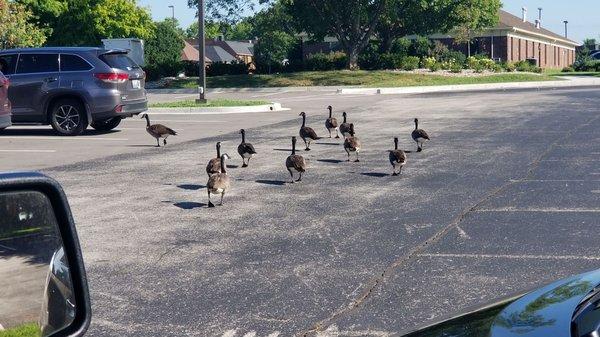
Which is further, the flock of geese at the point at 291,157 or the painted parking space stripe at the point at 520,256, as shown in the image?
the flock of geese at the point at 291,157

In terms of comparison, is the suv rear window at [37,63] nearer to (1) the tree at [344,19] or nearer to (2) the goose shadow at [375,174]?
(2) the goose shadow at [375,174]

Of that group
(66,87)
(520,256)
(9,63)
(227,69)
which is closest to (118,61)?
(66,87)

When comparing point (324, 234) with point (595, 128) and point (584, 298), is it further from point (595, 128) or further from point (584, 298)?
point (595, 128)

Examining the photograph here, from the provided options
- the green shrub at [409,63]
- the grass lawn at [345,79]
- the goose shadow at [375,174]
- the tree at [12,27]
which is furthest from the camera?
the green shrub at [409,63]

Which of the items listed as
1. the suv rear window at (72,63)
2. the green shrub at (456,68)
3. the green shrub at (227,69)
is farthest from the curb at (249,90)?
the suv rear window at (72,63)

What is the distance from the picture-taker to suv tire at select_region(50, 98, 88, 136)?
71.5ft

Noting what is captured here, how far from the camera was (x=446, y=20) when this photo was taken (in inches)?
2088

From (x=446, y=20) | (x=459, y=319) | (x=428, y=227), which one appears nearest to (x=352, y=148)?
(x=428, y=227)

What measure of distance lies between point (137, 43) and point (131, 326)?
5212 centimetres

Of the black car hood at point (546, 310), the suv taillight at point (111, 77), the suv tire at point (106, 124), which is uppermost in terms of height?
the suv taillight at point (111, 77)

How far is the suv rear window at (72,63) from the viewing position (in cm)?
2192

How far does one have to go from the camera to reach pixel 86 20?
6925 centimetres

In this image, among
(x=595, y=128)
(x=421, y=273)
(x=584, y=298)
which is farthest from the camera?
(x=595, y=128)

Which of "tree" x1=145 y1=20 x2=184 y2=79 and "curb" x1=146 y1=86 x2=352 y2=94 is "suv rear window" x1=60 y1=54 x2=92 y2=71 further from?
"tree" x1=145 y1=20 x2=184 y2=79
